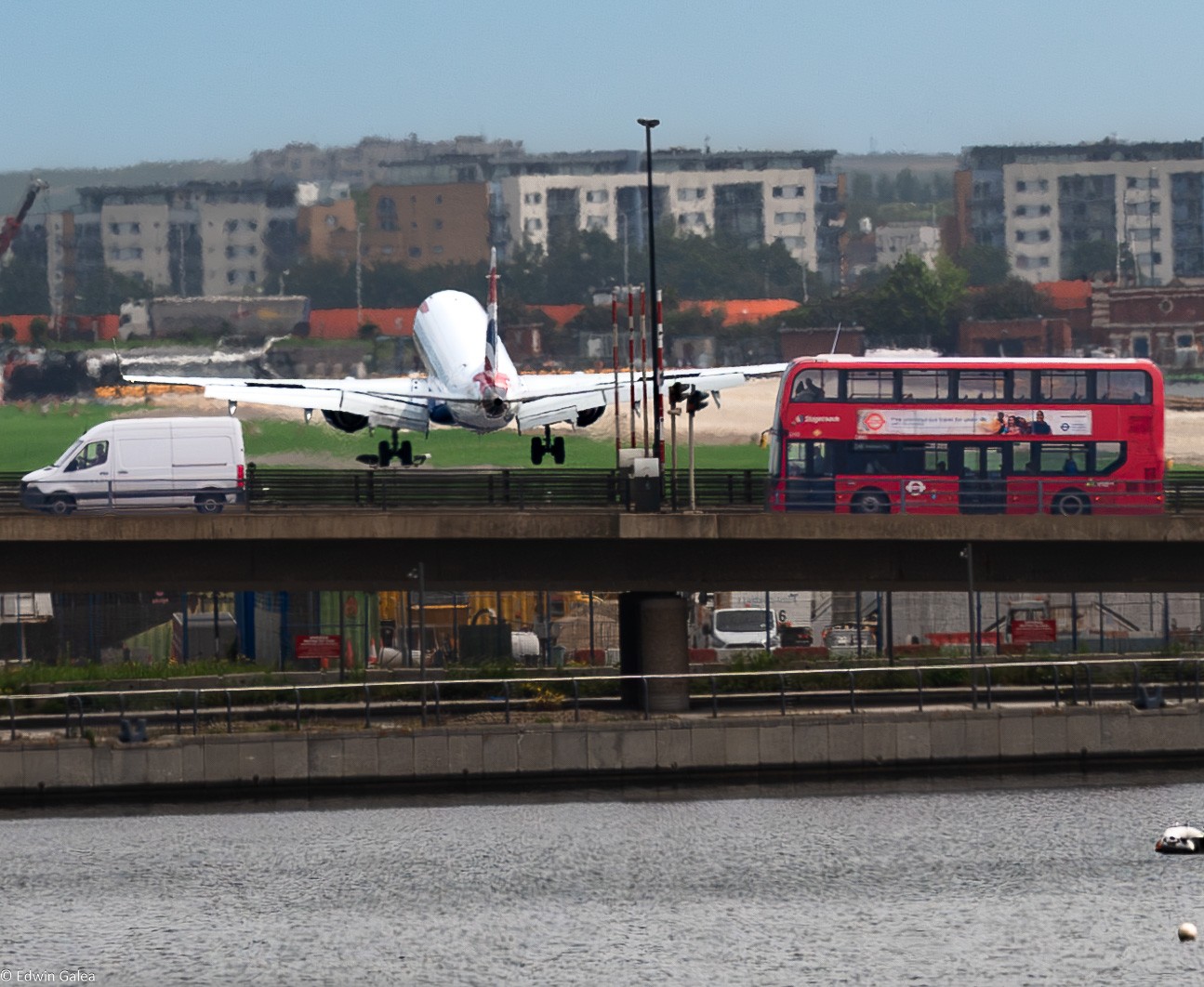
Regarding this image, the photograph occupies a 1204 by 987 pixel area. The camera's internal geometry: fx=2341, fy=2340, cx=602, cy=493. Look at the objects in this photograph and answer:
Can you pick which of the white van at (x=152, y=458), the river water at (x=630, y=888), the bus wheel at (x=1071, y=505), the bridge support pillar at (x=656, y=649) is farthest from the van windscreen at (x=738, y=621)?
the river water at (x=630, y=888)

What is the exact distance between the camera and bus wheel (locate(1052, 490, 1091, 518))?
224ft

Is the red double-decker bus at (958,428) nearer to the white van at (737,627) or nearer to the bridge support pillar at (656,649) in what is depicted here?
the bridge support pillar at (656,649)

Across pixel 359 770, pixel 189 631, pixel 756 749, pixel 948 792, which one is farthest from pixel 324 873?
pixel 189 631

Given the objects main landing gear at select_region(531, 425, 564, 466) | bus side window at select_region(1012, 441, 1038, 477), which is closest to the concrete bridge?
bus side window at select_region(1012, 441, 1038, 477)

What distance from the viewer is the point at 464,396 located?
89.9m

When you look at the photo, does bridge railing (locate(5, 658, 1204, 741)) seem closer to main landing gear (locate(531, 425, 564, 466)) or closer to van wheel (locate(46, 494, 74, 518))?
van wheel (locate(46, 494, 74, 518))

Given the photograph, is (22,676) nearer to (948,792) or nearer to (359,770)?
(359,770)

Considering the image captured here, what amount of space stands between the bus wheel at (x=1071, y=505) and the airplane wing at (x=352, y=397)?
27916mm

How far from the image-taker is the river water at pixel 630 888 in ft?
144

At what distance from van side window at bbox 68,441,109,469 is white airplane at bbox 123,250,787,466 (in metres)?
14.4

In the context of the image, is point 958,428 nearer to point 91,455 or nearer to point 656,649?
point 656,649

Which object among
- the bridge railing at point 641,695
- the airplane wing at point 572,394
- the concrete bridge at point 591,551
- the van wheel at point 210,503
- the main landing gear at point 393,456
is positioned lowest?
the bridge railing at point 641,695

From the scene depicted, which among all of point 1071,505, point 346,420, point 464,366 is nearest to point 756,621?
point 464,366

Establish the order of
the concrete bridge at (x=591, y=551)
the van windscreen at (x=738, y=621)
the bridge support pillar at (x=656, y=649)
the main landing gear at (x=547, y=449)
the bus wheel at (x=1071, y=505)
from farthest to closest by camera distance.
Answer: the main landing gear at (x=547, y=449)
the van windscreen at (x=738, y=621)
the bus wheel at (x=1071, y=505)
the concrete bridge at (x=591, y=551)
the bridge support pillar at (x=656, y=649)
